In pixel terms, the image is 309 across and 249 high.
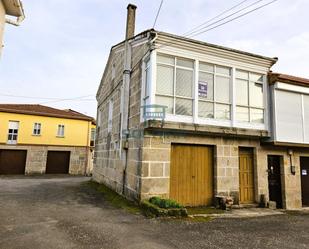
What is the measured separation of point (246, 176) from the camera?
33.6 feet

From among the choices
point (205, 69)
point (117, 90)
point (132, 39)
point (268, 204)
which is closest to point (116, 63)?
point (117, 90)

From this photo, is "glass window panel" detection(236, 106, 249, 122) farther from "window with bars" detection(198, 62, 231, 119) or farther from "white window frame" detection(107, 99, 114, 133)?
"white window frame" detection(107, 99, 114, 133)

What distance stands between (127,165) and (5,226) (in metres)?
4.93

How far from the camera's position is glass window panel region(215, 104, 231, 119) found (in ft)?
31.9

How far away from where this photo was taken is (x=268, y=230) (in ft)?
21.5

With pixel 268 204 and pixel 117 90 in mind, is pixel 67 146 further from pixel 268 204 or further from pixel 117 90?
pixel 268 204

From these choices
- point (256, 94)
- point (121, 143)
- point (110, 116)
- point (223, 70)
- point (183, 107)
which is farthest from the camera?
point (110, 116)

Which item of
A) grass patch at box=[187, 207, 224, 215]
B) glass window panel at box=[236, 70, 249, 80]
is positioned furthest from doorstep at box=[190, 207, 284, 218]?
glass window panel at box=[236, 70, 249, 80]

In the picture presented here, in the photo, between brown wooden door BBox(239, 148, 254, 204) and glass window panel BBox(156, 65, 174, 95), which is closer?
glass window panel BBox(156, 65, 174, 95)

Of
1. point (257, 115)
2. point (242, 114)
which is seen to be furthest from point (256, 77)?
point (242, 114)

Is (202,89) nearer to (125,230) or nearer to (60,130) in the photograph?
(125,230)

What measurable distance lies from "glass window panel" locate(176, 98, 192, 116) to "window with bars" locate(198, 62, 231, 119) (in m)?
0.44

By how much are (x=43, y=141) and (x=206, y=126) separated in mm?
19266

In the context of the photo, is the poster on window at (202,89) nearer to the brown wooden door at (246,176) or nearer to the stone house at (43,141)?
the brown wooden door at (246,176)
